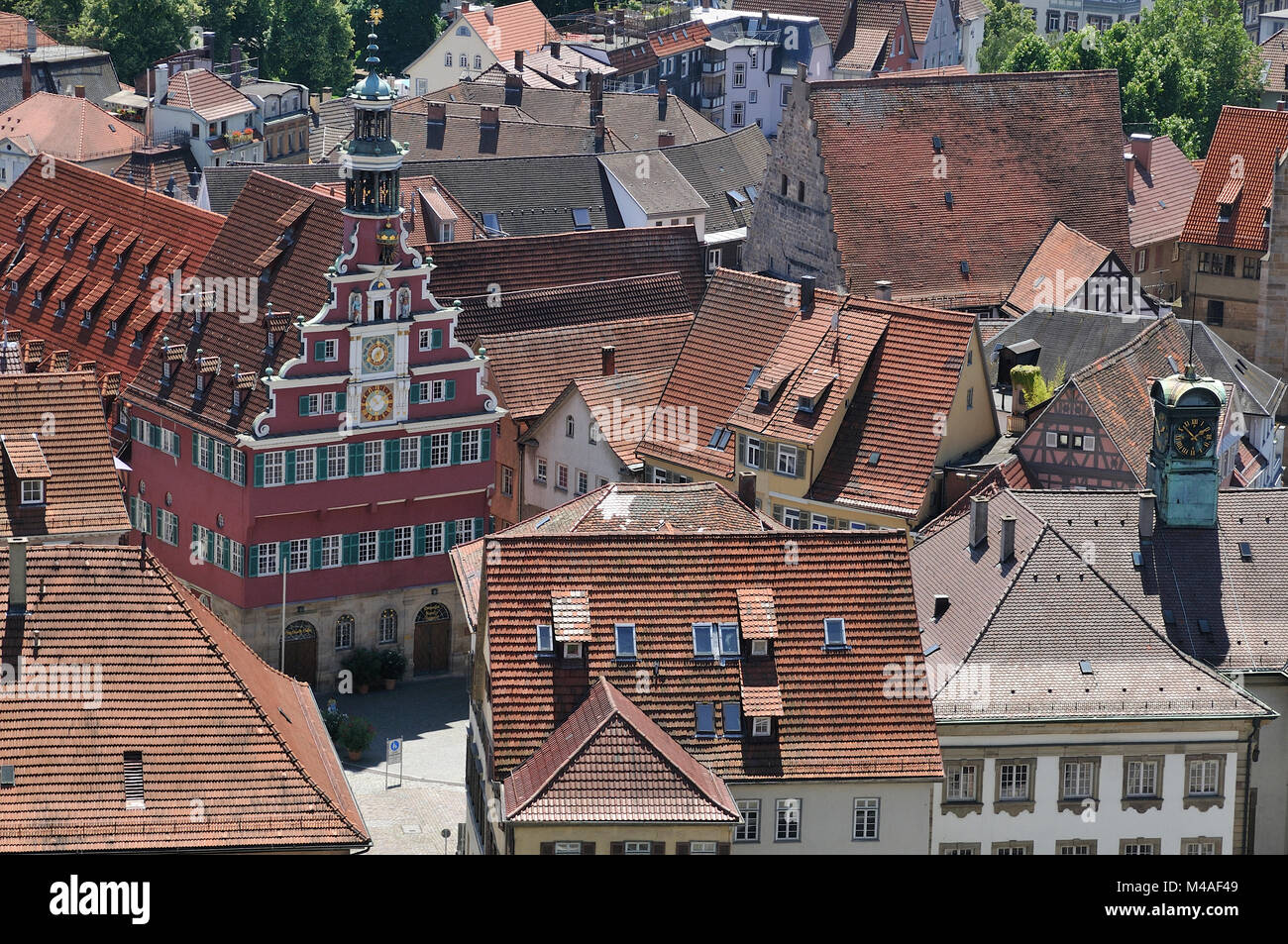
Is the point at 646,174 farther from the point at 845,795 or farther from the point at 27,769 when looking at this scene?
the point at 27,769

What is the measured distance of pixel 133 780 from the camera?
52.2 meters

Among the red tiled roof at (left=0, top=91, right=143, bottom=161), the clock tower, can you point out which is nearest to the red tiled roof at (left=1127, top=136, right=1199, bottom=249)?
the clock tower

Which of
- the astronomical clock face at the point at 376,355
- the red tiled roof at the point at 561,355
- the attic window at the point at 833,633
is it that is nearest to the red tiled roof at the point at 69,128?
the red tiled roof at the point at 561,355

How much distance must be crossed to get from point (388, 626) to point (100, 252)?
24381 millimetres

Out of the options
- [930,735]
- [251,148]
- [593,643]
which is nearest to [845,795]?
[930,735]

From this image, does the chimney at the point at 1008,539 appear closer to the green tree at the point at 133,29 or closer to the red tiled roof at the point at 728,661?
the red tiled roof at the point at 728,661

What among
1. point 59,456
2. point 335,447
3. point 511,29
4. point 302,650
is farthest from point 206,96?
point 59,456

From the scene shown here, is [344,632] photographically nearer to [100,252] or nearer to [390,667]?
[390,667]

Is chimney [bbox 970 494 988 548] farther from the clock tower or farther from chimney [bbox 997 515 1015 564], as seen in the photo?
the clock tower

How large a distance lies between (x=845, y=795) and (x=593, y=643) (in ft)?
23.3

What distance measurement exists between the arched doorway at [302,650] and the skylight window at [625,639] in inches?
1300

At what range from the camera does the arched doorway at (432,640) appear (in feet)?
313

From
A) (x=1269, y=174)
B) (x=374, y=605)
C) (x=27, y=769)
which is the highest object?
(x=1269, y=174)
